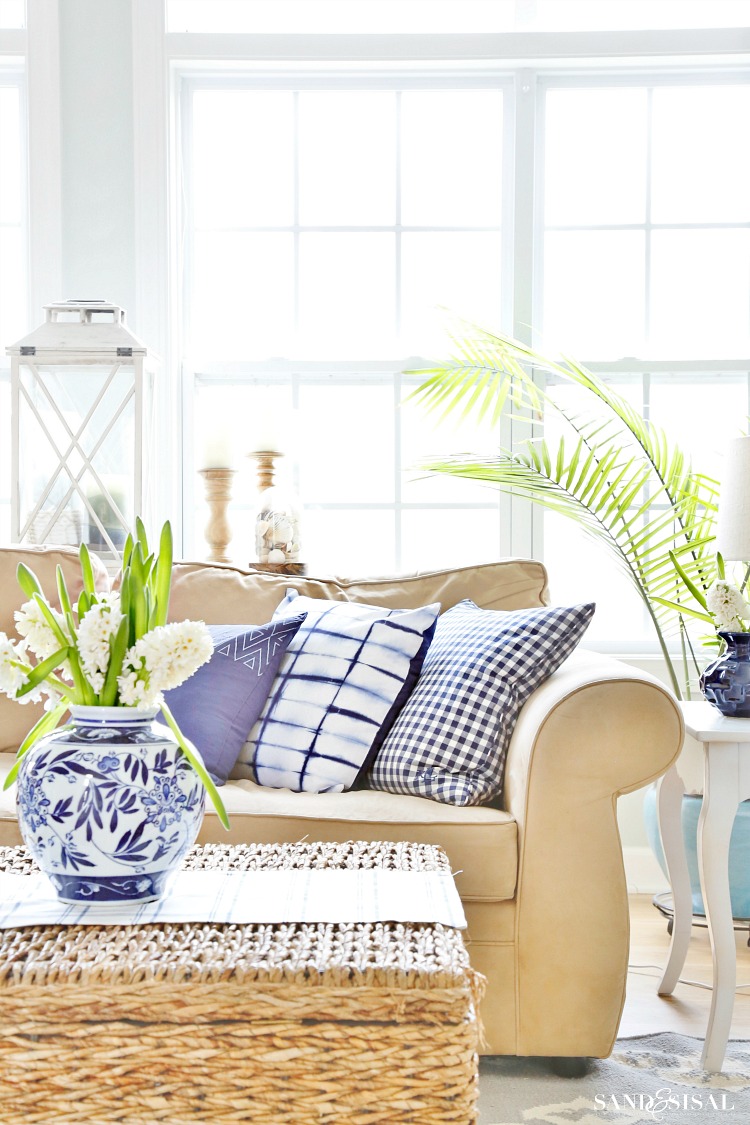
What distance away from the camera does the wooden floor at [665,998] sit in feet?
7.13

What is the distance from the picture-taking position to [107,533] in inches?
121

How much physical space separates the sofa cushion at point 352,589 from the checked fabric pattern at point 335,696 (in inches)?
9.4

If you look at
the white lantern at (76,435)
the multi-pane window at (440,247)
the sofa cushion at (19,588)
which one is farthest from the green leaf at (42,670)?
the multi-pane window at (440,247)

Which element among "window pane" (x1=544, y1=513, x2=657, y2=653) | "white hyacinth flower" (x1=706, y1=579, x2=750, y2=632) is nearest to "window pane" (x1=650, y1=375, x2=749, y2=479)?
"window pane" (x1=544, y1=513, x2=657, y2=653)

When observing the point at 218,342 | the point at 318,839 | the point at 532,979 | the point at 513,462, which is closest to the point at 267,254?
the point at 218,342

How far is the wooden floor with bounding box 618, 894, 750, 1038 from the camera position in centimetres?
217

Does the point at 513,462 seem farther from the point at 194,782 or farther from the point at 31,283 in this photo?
the point at 194,782

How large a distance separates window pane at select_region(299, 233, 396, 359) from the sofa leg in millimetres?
2349

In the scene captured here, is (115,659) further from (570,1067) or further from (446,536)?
(446,536)

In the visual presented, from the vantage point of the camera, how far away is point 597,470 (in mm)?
2998

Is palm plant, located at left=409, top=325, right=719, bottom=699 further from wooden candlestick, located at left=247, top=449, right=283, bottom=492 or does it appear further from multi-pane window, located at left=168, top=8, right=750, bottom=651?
wooden candlestick, located at left=247, top=449, right=283, bottom=492

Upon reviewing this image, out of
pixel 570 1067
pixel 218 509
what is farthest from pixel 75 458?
pixel 570 1067

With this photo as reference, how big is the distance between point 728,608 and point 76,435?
1866mm

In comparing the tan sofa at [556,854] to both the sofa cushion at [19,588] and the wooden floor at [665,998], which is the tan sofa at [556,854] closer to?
the wooden floor at [665,998]
